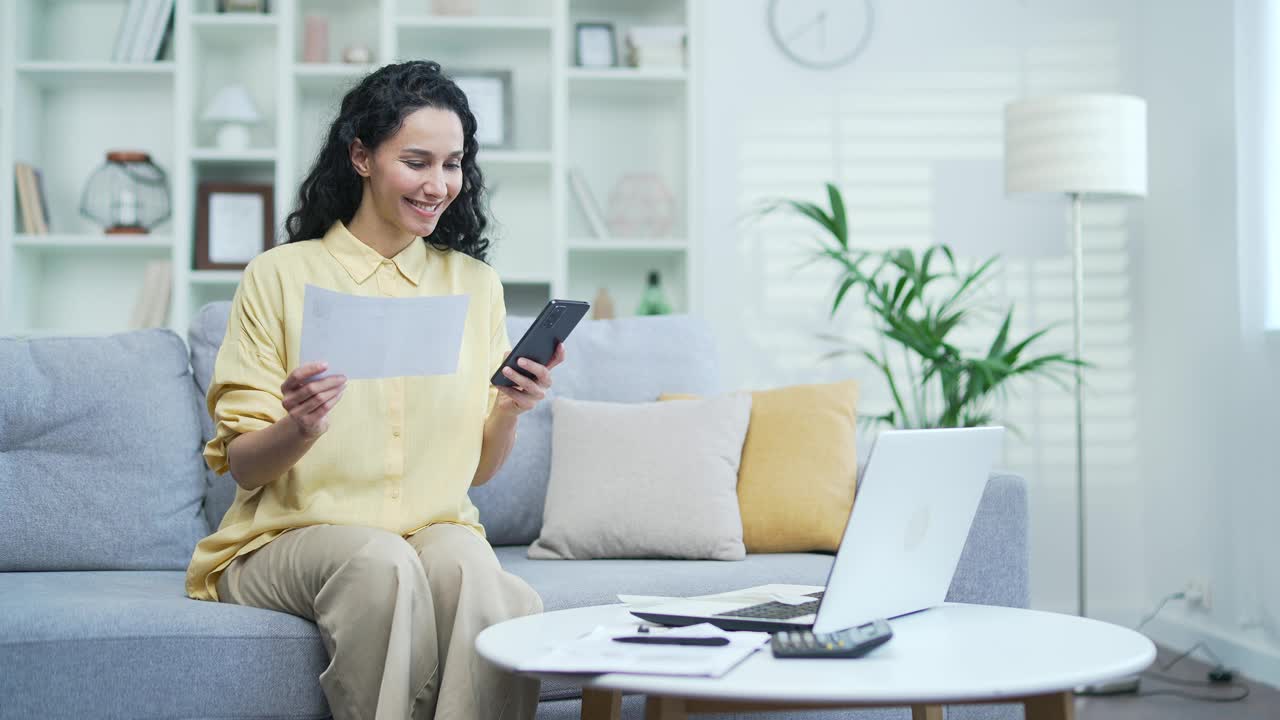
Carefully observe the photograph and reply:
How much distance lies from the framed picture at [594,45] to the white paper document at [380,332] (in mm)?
2337

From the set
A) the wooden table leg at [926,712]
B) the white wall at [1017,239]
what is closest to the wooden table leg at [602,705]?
the wooden table leg at [926,712]

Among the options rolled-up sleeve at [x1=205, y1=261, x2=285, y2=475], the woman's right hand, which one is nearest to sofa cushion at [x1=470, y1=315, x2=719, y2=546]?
rolled-up sleeve at [x1=205, y1=261, x2=285, y2=475]

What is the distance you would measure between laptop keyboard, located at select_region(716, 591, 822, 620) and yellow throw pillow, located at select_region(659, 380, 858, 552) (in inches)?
34.7

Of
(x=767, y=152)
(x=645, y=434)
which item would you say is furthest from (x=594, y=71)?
(x=645, y=434)

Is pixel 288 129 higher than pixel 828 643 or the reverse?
higher

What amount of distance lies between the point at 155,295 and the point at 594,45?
156 centimetres

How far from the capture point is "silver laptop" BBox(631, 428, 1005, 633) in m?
1.10

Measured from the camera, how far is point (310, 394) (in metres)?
1.47

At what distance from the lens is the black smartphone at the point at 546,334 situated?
1571 millimetres

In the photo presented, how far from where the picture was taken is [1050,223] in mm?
3703

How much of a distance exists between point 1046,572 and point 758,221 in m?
1.45

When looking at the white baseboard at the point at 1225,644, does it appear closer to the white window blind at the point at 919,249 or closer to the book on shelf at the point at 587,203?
the white window blind at the point at 919,249

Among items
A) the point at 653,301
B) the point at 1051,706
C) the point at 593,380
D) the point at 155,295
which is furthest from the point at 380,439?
the point at 155,295

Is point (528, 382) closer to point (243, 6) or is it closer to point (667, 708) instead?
point (667, 708)
